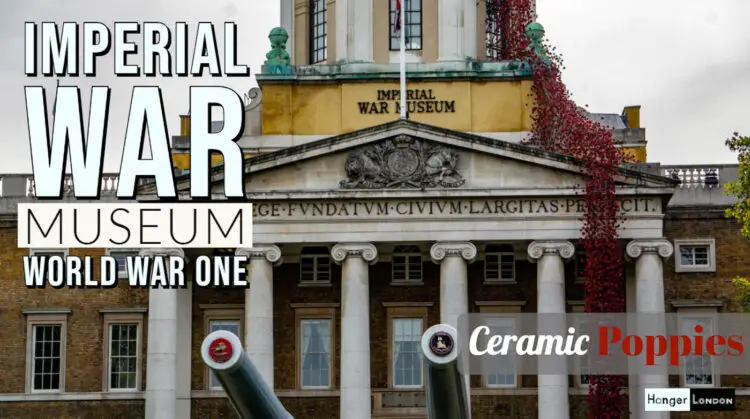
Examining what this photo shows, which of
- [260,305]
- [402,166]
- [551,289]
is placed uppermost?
[402,166]

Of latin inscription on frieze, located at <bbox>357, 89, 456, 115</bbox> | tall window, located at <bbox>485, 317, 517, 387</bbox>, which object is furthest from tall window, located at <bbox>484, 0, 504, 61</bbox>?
tall window, located at <bbox>485, 317, 517, 387</bbox>

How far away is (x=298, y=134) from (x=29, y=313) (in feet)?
42.5

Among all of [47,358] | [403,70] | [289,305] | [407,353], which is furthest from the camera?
[47,358]

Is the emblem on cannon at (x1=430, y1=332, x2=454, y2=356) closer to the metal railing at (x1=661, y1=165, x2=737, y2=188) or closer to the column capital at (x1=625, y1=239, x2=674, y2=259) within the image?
the column capital at (x1=625, y1=239, x2=674, y2=259)

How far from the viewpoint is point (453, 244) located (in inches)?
2514

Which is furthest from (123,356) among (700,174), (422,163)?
(700,174)

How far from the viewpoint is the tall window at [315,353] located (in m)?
67.5

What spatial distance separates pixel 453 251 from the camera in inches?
2510

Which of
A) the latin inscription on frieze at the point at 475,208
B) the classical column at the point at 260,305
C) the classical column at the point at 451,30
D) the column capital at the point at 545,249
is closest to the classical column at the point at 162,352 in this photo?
the classical column at the point at 260,305

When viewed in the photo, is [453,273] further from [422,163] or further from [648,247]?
[648,247]

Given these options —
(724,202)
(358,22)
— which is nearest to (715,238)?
(724,202)

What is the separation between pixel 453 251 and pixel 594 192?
551 cm

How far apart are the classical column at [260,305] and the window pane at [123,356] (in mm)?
7192

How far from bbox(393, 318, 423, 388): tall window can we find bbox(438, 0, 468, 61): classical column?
1115 cm
